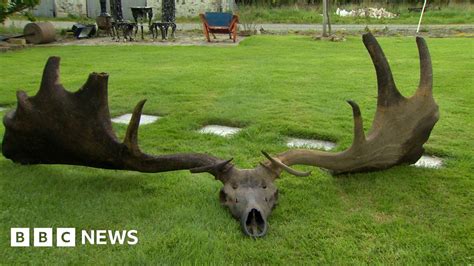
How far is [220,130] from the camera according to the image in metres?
4.80

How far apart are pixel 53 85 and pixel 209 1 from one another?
23.3m

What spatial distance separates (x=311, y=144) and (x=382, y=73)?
124 centimetres

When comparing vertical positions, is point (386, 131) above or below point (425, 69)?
below

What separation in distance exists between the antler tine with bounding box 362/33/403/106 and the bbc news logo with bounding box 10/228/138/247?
Answer: 5.87ft

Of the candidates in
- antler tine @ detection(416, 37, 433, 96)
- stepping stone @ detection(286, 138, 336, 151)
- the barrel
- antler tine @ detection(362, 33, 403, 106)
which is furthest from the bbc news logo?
the barrel

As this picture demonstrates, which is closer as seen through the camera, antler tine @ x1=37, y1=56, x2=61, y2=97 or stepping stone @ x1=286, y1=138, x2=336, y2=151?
antler tine @ x1=37, y1=56, x2=61, y2=97

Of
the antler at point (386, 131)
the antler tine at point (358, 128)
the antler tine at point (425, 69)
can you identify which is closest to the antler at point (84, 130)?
the antler at point (386, 131)

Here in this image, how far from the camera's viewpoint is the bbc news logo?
2691 millimetres

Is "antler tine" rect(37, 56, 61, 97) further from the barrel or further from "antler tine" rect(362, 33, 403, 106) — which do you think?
the barrel

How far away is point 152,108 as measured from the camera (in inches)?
220

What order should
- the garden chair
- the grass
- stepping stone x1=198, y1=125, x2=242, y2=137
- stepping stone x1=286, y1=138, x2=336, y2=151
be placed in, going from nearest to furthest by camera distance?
1. the grass
2. stepping stone x1=286, y1=138, x2=336, y2=151
3. stepping stone x1=198, y1=125, x2=242, y2=137
4. the garden chair

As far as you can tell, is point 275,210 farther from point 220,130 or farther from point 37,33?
point 37,33

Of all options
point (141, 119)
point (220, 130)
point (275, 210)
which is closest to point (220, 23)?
point (141, 119)

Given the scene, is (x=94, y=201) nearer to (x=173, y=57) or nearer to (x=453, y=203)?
(x=453, y=203)
